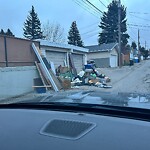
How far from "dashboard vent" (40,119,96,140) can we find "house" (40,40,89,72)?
64.9 feet

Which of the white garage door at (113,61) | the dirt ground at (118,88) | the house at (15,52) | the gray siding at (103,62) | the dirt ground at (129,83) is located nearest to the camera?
the dirt ground at (118,88)

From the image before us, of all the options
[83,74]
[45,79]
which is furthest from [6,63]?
[83,74]

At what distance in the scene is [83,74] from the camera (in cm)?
2428

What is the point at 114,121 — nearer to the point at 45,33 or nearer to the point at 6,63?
the point at 6,63

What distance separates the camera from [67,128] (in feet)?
6.50

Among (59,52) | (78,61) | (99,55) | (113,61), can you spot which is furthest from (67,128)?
(113,61)

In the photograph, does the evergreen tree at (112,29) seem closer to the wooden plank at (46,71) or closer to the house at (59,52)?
the house at (59,52)

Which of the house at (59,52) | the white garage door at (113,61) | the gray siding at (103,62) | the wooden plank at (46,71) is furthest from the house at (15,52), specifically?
the white garage door at (113,61)

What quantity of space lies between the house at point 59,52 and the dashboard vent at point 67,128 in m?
19.8

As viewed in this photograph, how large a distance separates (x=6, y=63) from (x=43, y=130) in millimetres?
15306

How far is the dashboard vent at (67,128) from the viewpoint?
1905 mm

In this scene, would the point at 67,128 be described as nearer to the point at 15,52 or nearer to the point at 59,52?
the point at 15,52

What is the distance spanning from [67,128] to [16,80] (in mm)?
15422

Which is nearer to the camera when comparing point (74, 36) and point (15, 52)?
point (15, 52)
